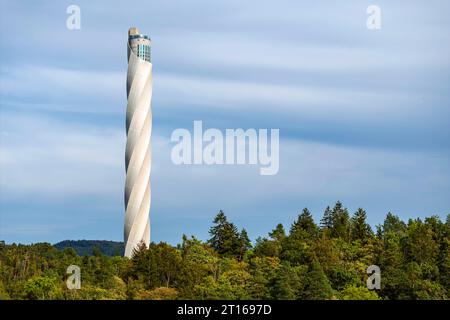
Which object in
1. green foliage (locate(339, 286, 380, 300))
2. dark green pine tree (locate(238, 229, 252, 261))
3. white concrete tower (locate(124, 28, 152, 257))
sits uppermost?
white concrete tower (locate(124, 28, 152, 257))

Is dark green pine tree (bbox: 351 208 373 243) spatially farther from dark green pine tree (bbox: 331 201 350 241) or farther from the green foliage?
the green foliage

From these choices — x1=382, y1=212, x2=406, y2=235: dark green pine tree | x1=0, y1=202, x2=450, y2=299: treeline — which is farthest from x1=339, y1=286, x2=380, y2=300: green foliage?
x1=382, y1=212, x2=406, y2=235: dark green pine tree

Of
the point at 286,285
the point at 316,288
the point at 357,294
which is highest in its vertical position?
the point at 286,285

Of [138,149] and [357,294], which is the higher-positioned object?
[138,149]

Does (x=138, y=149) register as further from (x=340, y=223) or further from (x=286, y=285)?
(x=286, y=285)

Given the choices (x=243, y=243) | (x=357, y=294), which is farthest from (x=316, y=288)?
(x=243, y=243)

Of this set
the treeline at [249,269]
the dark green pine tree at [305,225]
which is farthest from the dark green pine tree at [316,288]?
the dark green pine tree at [305,225]

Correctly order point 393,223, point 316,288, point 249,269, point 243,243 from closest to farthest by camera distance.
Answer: point 316,288, point 249,269, point 243,243, point 393,223
